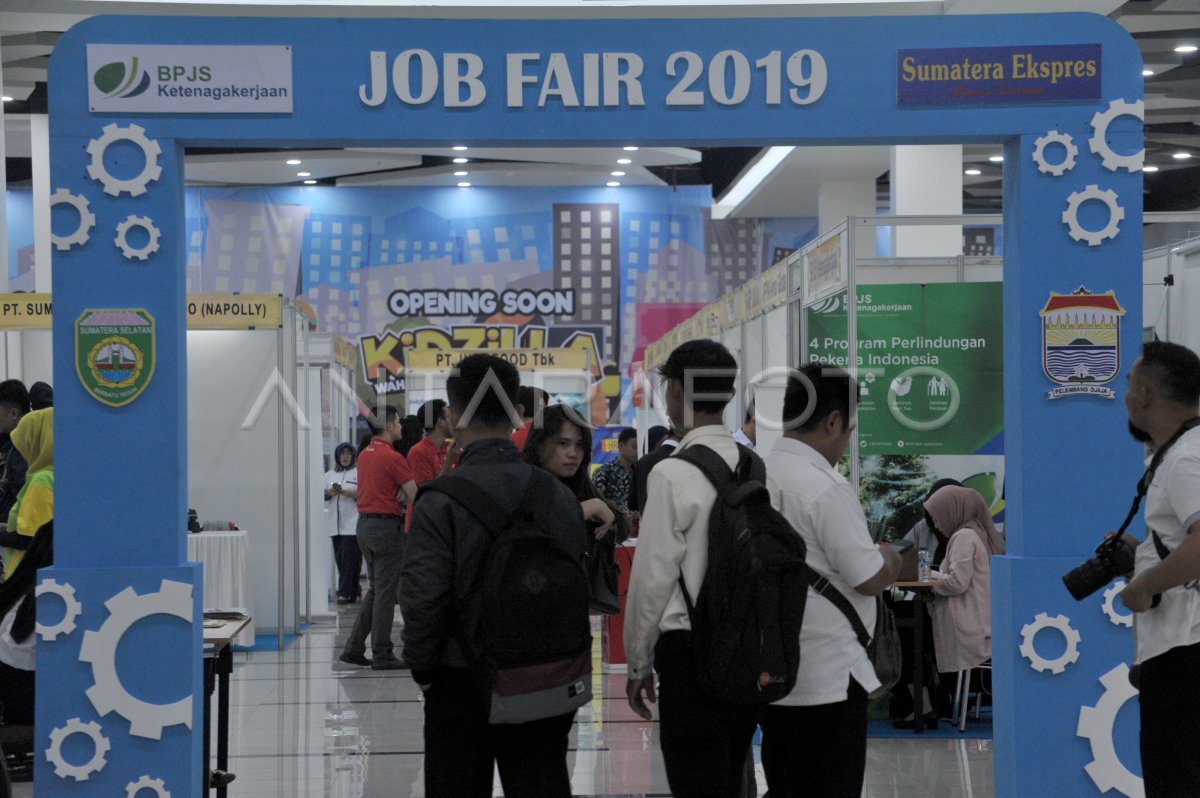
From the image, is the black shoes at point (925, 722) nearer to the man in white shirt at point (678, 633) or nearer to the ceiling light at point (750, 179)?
the man in white shirt at point (678, 633)

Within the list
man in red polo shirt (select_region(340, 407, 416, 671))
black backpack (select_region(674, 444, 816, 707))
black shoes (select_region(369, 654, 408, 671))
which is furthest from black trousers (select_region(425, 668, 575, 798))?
black shoes (select_region(369, 654, 408, 671))

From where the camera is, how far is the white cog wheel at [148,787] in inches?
153

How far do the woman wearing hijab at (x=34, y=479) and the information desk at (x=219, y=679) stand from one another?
0.99 meters

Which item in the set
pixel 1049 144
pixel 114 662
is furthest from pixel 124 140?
pixel 1049 144

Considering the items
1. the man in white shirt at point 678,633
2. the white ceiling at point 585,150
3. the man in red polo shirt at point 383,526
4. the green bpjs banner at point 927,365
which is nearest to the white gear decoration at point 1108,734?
the man in white shirt at point 678,633

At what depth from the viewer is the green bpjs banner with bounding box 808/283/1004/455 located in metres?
6.15

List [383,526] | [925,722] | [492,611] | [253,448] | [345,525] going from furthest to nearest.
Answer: [345,525]
[253,448]
[383,526]
[925,722]
[492,611]

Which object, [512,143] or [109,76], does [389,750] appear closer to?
[512,143]

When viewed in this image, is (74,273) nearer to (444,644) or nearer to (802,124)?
(444,644)

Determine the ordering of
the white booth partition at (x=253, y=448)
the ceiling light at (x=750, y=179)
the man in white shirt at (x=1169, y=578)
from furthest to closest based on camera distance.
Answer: the ceiling light at (x=750, y=179) → the white booth partition at (x=253, y=448) → the man in white shirt at (x=1169, y=578)

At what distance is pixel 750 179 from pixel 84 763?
13986 millimetres

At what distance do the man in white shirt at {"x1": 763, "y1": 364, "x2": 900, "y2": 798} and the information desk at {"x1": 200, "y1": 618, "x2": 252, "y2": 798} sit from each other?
6.33 ft

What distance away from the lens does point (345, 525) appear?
37.3 ft

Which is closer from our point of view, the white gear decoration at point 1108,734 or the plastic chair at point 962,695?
the white gear decoration at point 1108,734
